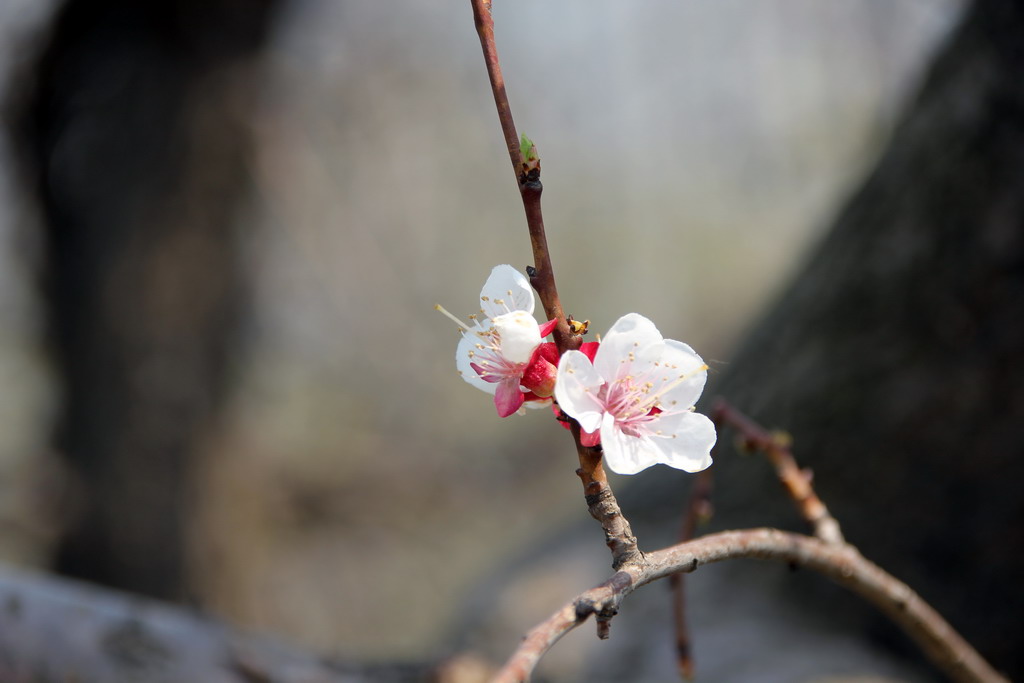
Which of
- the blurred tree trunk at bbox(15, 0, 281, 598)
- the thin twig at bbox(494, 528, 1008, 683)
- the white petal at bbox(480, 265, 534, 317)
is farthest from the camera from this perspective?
the blurred tree trunk at bbox(15, 0, 281, 598)

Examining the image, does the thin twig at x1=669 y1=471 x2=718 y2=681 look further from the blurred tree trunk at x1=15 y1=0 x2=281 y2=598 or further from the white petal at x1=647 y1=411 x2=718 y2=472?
the blurred tree trunk at x1=15 y1=0 x2=281 y2=598

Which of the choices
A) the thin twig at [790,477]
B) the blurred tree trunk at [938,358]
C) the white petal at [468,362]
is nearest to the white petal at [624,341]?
the white petal at [468,362]

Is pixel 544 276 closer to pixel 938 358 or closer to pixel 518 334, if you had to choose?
pixel 518 334

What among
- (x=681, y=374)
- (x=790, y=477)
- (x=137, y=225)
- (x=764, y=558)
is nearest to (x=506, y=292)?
(x=681, y=374)

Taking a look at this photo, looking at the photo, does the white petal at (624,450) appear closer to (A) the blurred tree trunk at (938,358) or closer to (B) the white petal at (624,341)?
(B) the white petal at (624,341)

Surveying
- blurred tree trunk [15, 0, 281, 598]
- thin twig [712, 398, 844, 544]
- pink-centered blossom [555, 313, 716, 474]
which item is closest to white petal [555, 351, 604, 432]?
pink-centered blossom [555, 313, 716, 474]

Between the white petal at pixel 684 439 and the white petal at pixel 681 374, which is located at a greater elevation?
the white petal at pixel 681 374
